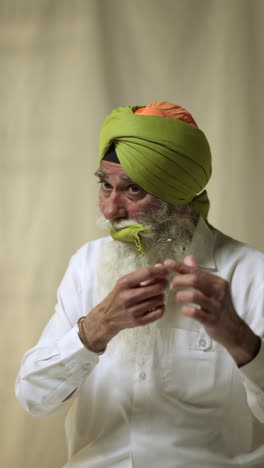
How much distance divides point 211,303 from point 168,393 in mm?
561

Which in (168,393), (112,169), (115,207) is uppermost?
(112,169)

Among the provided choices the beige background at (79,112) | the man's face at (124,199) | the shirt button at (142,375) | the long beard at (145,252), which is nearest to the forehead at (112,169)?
the man's face at (124,199)

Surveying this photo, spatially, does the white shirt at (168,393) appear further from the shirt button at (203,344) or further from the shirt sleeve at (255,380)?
the shirt sleeve at (255,380)

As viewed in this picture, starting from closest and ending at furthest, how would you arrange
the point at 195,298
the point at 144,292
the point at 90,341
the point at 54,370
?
the point at 195,298 → the point at 144,292 → the point at 90,341 → the point at 54,370

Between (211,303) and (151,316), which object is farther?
(151,316)

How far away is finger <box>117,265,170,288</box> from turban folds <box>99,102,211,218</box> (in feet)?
1.41

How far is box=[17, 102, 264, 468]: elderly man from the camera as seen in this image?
6.82 ft

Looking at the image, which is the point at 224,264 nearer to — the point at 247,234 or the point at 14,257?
the point at 247,234

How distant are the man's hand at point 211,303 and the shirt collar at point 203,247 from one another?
469 mm

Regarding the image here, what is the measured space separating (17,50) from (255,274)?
1723 millimetres

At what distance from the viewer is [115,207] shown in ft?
7.00

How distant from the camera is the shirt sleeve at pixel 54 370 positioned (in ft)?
6.57

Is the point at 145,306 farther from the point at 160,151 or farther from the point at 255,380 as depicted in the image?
the point at 160,151

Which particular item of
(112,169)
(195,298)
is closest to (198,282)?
(195,298)
